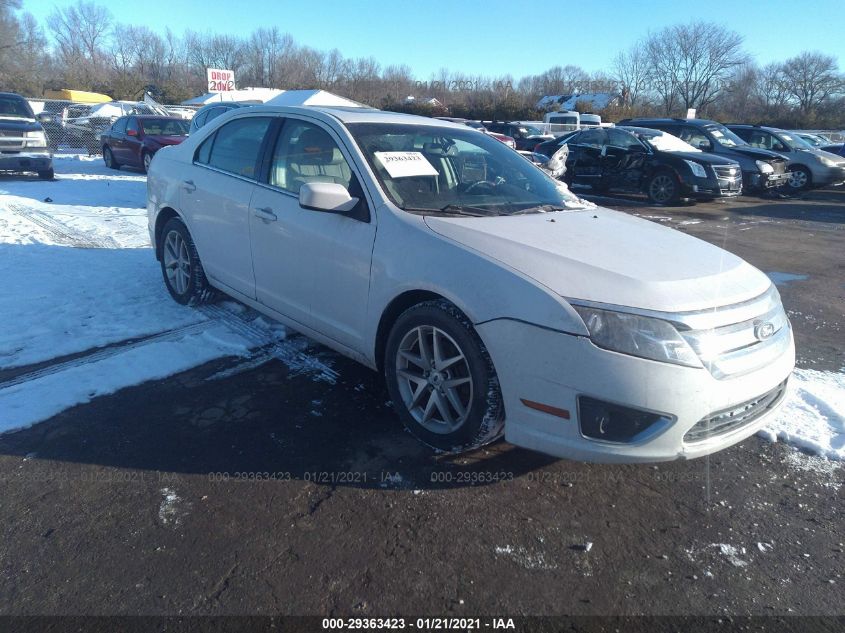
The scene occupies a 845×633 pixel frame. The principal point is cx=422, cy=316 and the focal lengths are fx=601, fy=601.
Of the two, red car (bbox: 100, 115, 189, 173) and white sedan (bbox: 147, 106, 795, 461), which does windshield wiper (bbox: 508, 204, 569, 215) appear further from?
red car (bbox: 100, 115, 189, 173)

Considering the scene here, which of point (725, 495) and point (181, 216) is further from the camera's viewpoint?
point (181, 216)

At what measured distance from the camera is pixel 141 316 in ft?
15.7

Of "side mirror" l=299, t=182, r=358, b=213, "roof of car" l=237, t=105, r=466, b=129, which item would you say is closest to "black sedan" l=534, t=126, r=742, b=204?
"roof of car" l=237, t=105, r=466, b=129

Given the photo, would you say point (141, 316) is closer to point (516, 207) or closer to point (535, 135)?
point (516, 207)

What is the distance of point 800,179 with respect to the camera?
16.1 meters

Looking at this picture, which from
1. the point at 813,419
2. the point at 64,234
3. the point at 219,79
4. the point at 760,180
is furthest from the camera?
the point at 219,79

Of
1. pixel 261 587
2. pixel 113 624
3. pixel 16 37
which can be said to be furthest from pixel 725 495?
pixel 16 37

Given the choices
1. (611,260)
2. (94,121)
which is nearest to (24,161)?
(94,121)

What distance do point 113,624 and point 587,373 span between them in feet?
6.34

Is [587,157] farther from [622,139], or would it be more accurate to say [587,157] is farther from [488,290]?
[488,290]

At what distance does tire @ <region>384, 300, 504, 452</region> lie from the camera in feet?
9.00

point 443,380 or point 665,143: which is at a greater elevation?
point 665,143

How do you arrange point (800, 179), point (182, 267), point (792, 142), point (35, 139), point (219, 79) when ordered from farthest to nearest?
point (219, 79) → point (792, 142) → point (800, 179) → point (35, 139) → point (182, 267)

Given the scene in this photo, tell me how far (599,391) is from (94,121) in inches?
913
